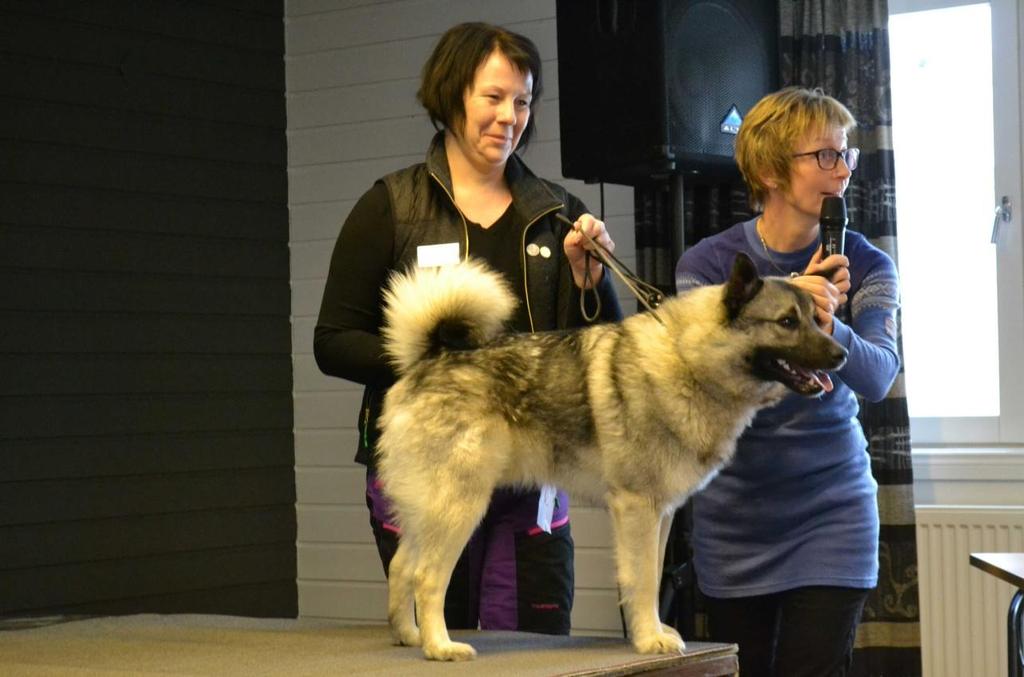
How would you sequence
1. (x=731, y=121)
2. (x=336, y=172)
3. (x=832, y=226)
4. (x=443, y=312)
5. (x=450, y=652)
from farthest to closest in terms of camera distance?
(x=336, y=172), (x=731, y=121), (x=832, y=226), (x=443, y=312), (x=450, y=652)

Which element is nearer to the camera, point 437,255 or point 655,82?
point 437,255

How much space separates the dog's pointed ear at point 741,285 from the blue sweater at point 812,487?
26 cm

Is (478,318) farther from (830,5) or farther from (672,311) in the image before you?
(830,5)

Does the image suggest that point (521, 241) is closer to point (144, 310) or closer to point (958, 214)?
point (958, 214)

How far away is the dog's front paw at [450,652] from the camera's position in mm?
2041

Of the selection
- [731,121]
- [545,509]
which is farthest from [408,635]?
[731,121]

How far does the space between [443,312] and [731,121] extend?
2.04 metres

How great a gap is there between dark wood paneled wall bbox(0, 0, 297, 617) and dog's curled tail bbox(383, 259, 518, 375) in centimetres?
298

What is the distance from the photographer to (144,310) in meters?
5.06

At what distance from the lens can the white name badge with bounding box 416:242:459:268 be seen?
240 centimetres

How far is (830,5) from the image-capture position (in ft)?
14.2

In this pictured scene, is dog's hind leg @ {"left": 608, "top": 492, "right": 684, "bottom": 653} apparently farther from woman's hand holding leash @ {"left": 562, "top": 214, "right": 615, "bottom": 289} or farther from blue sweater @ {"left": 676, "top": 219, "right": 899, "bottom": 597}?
woman's hand holding leash @ {"left": 562, "top": 214, "right": 615, "bottom": 289}

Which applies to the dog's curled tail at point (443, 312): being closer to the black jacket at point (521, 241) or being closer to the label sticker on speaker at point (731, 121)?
the black jacket at point (521, 241)

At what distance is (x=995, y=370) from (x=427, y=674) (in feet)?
10.5
